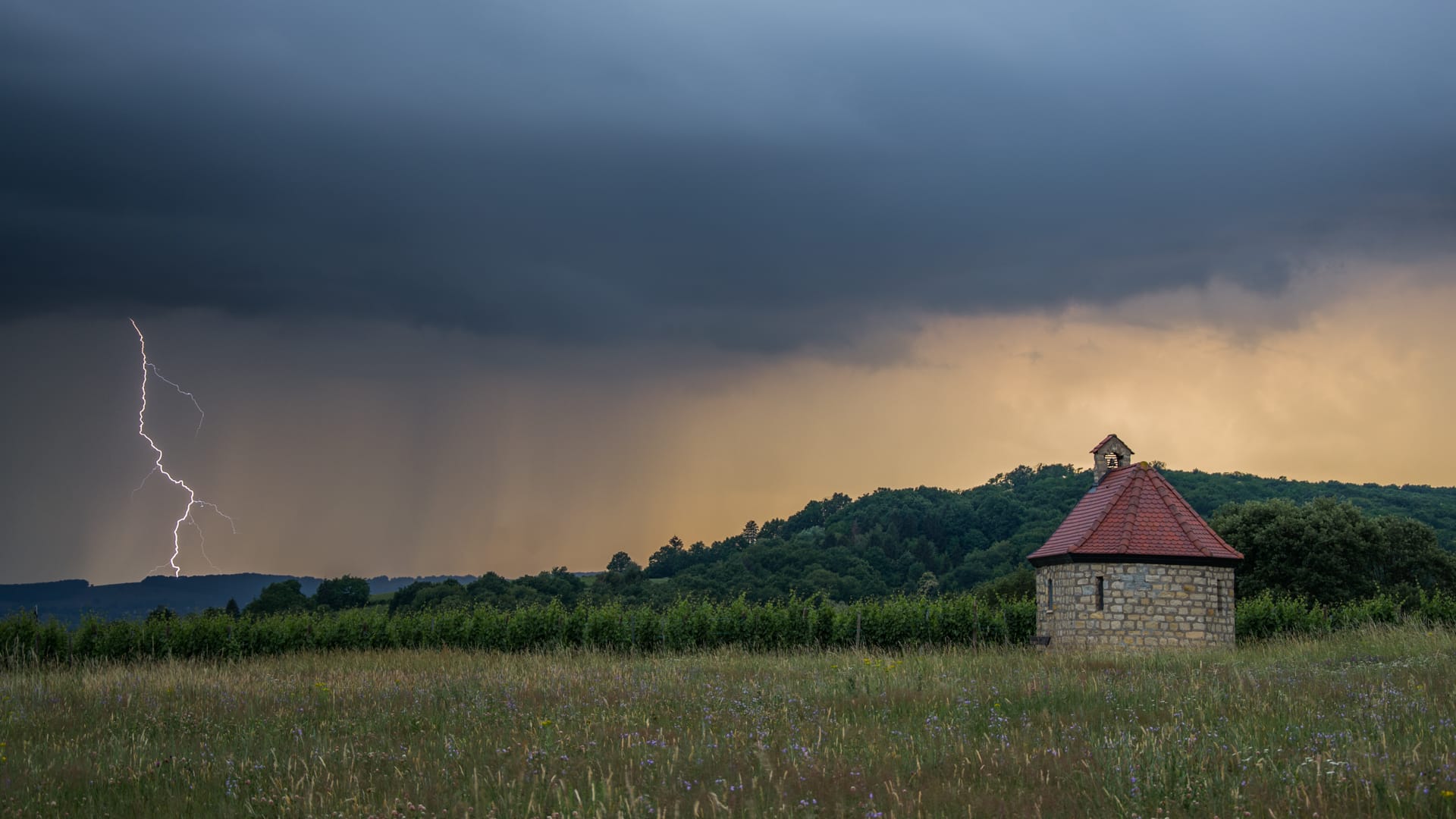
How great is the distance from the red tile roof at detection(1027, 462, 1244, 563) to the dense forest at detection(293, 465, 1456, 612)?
9.52 m

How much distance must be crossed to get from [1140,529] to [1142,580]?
66.8 inches

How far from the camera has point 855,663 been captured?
21750 millimetres

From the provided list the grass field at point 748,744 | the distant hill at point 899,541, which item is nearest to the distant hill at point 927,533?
the distant hill at point 899,541

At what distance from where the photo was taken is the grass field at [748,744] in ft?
25.9

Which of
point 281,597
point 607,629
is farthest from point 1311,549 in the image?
point 281,597

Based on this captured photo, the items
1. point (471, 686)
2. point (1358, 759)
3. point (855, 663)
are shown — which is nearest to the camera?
point (1358, 759)

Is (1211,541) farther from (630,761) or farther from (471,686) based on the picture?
(630,761)

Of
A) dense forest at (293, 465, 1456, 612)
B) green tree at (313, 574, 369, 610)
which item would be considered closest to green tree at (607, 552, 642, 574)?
dense forest at (293, 465, 1456, 612)

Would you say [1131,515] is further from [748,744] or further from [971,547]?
[971,547]

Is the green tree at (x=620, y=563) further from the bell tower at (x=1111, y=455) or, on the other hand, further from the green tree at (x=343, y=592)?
the bell tower at (x=1111, y=455)

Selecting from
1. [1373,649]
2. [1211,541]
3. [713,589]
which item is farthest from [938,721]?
[713,589]

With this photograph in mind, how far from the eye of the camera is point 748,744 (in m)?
10.2

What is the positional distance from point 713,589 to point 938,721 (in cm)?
5086

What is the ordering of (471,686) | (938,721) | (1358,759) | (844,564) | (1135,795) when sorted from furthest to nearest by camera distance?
(844,564) → (471,686) → (938,721) → (1358,759) → (1135,795)
